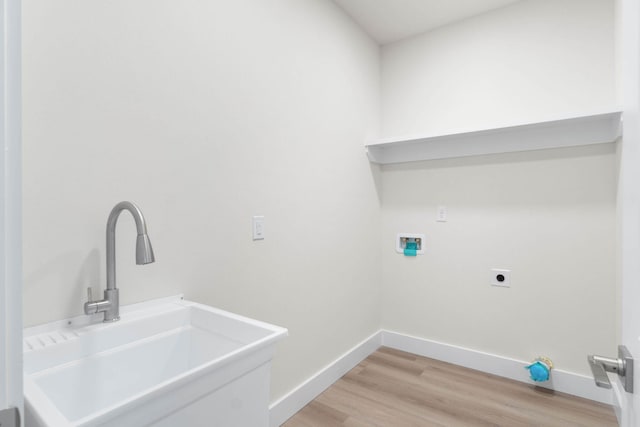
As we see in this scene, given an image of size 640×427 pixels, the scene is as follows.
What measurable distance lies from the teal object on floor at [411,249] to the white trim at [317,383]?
73 centimetres

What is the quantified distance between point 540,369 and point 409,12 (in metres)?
2.52

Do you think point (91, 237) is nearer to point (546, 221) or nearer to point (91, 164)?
point (91, 164)

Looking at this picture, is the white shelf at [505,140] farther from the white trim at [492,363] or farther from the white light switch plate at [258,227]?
the white trim at [492,363]

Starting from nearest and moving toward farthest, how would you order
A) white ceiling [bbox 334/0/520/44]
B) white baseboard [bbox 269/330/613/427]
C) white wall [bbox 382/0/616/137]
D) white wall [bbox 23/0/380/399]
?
white wall [bbox 23/0/380/399] < white baseboard [bbox 269/330/613/427] < white wall [bbox 382/0/616/137] < white ceiling [bbox 334/0/520/44]

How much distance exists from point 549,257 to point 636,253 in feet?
5.97

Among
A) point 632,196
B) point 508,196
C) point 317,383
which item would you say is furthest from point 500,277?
point 632,196

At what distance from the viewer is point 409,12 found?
2.33 m

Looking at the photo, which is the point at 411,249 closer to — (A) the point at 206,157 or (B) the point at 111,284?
(A) the point at 206,157

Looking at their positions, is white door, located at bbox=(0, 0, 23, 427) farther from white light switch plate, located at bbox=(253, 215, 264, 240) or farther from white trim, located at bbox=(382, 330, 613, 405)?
white trim, located at bbox=(382, 330, 613, 405)

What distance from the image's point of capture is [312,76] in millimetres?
2055

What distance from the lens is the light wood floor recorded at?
179cm

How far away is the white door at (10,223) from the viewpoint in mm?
372

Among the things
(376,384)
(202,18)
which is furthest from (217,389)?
(376,384)

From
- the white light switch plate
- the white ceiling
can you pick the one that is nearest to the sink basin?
the white light switch plate
